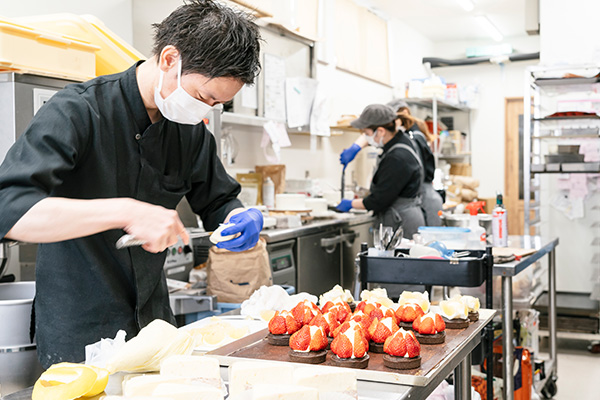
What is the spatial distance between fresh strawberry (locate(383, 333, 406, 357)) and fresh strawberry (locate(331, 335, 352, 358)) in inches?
3.2

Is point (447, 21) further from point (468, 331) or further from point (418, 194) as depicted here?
point (468, 331)

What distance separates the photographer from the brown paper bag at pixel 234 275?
314cm

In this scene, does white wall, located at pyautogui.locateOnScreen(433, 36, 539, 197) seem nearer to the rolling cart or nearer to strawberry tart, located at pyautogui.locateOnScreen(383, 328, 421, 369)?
the rolling cart

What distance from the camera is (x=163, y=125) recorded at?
181 centimetres

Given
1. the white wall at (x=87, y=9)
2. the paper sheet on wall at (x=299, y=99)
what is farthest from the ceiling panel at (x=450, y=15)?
the white wall at (x=87, y=9)

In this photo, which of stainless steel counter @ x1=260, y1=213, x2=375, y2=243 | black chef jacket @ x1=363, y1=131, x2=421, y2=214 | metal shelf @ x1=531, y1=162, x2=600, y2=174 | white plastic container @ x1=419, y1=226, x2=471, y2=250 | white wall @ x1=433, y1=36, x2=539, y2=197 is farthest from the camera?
white wall @ x1=433, y1=36, x2=539, y2=197

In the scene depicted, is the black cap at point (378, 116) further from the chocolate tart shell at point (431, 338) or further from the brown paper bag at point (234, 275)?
the chocolate tart shell at point (431, 338)

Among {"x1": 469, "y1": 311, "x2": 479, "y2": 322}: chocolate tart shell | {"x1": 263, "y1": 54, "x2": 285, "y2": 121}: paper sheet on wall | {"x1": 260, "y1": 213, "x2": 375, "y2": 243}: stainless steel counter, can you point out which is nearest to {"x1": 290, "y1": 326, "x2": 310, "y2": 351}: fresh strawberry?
{"x1": 469, "y1": 311, "x2": 479, "y2": 322}: chocolate tart shell

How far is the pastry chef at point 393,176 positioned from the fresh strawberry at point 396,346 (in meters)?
3.02

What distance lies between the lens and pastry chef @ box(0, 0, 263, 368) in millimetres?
1558

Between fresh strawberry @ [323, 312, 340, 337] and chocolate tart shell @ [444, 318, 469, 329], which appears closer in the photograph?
fresh strawberry @ [323, 312, 340, 337]

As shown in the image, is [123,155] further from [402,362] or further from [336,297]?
[402,362]

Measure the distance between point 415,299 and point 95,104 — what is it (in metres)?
1.03

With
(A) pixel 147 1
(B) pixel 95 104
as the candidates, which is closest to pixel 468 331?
(B) pixel 95 104
